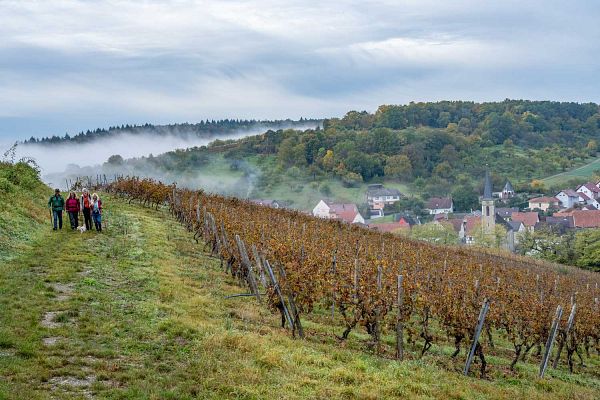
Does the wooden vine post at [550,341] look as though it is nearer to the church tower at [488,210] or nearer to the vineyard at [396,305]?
the vineyard at [396,305]

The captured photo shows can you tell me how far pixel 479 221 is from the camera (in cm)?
8581

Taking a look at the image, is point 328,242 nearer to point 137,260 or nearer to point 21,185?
point 137,260

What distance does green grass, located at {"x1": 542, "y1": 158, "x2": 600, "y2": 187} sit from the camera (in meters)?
124

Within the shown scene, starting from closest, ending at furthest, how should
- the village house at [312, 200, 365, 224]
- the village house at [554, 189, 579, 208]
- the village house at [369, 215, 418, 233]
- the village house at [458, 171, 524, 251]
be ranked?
1. the village house at [458, 171, 524, 251]
2. the village house at [369, 215, 418, 233]
3. the village house at [312, 200, 365, 224]
4. the village house at [554, 189, 579, 208]

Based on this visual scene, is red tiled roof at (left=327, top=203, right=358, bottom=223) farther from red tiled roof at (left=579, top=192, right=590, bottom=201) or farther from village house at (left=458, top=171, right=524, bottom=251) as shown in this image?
red tiled roof at (left=579, top=192, right=590, bottom=201)

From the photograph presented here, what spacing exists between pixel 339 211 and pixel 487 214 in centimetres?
2215

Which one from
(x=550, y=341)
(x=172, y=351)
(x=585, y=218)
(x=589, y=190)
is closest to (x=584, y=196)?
(x=589, y=190)

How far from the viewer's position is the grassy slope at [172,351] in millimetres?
8016

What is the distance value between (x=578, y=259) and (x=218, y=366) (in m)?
54.3

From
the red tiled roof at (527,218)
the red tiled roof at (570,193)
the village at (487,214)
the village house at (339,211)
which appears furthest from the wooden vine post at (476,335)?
the red tiled roof at (570,193)

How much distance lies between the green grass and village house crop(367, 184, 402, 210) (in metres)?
35.4

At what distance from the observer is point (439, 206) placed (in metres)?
108

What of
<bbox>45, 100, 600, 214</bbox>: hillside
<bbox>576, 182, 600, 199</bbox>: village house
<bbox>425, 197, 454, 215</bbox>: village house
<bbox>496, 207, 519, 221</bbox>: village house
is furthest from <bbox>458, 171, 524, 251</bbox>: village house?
<bbox>576, 182, 600, 199</bbox>: village house

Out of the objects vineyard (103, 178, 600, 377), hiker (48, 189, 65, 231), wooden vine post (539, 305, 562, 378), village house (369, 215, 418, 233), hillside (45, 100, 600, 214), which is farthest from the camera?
hillside (45, 100, 600, 214)
